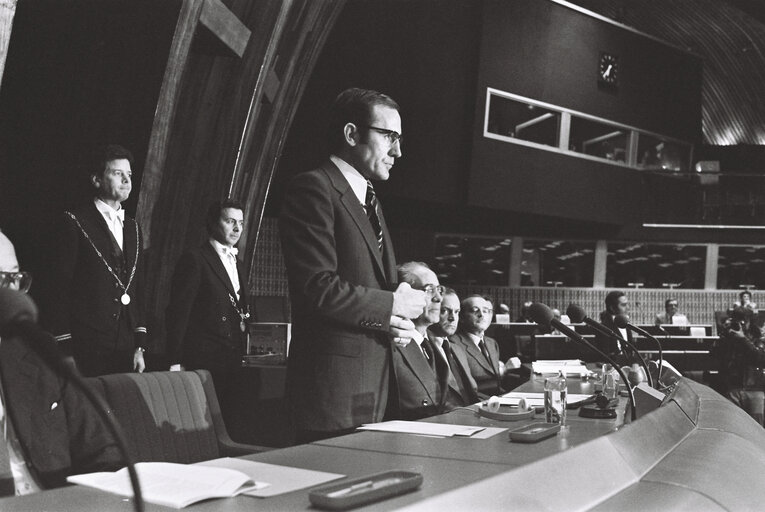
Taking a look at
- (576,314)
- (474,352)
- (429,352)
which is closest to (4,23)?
(429,352)

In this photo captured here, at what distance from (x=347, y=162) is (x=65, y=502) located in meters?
1.36

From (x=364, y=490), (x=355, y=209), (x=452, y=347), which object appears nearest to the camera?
(x=364, y=490)

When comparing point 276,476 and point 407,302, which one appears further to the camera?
point 407,302

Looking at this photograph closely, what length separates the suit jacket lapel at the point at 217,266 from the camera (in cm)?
365

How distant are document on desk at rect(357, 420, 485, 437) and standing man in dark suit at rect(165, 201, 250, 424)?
1.69m

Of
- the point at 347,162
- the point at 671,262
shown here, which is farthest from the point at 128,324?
the point at 671,262

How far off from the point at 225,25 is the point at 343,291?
407 centimetres

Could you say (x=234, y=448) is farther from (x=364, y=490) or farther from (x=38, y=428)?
(x=364, y=490)

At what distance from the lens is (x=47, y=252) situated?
121 inches

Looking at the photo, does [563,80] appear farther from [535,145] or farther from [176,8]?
[176,8]

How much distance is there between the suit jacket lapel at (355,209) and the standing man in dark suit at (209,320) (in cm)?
155

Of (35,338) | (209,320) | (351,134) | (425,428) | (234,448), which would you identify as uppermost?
(351,134)

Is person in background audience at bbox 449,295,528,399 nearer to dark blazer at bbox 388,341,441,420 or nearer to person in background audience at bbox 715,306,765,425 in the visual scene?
dark blazer at bbox 388,341,441,420

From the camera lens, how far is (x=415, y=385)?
315 cm
